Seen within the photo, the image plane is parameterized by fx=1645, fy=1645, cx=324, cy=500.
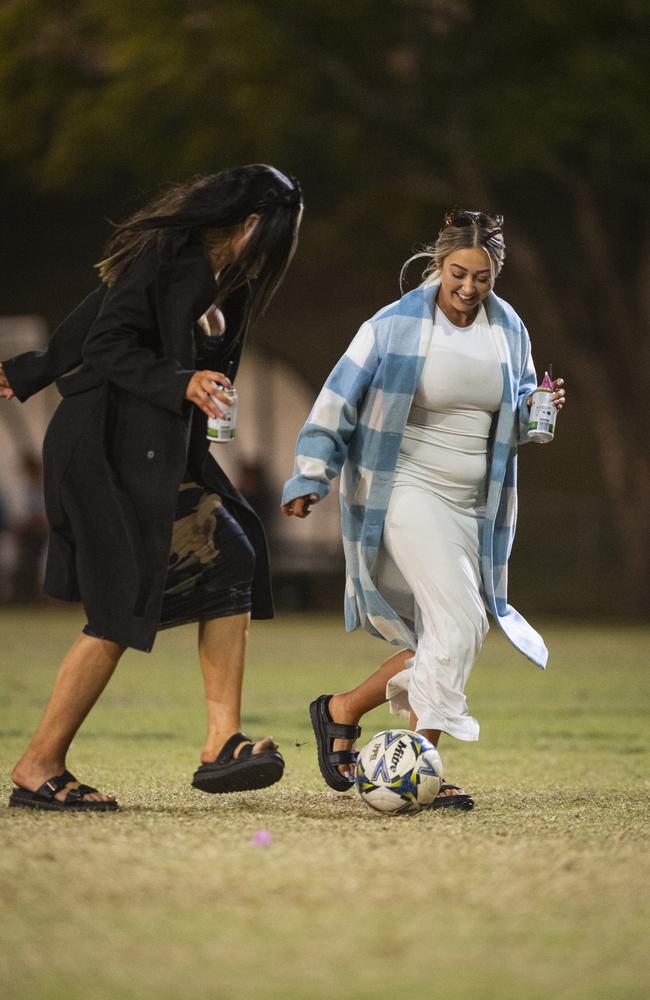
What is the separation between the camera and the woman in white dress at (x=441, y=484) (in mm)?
5777

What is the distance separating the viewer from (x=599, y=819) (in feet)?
18.1

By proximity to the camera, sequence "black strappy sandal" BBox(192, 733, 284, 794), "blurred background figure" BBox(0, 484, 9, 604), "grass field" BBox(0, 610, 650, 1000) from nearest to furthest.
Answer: "grass field" BBox(0, 610, 650, 1000) < "black strappy sandal" BBox(192, 733, 284, 794) < "blurred background figure" BBox(0, 484, 9, 604)

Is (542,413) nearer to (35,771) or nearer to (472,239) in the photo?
(472,239)

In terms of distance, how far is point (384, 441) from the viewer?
5961 millimetres

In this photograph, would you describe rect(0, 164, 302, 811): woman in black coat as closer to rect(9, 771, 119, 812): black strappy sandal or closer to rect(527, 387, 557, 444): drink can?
rect(9, 771, 119, 812): black strappy sandal

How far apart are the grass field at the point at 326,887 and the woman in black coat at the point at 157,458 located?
1.26 feet

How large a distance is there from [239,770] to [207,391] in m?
1.24

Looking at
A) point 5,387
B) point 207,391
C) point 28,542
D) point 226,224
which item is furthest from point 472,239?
point 28,542

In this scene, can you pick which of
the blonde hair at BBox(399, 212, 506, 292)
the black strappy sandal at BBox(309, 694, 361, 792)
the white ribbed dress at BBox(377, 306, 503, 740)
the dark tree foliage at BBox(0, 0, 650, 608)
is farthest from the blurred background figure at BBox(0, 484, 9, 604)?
the blonde hair at BBox(399, 212, 506, 292)

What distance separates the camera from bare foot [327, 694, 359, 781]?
20.4 feet

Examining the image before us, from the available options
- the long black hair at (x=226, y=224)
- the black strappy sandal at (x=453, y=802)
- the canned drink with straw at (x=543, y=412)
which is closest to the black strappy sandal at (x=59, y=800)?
the black strappy sandal at (x=453, y=802)

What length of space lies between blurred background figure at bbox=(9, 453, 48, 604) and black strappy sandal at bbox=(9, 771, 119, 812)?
16.9 meters

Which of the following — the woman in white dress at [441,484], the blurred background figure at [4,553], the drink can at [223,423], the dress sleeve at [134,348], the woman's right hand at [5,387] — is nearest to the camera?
the drink can at [223,423]

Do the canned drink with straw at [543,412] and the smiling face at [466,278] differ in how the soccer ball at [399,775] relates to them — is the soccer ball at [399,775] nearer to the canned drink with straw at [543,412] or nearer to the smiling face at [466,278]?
the canned drink with straw at [543,412]
